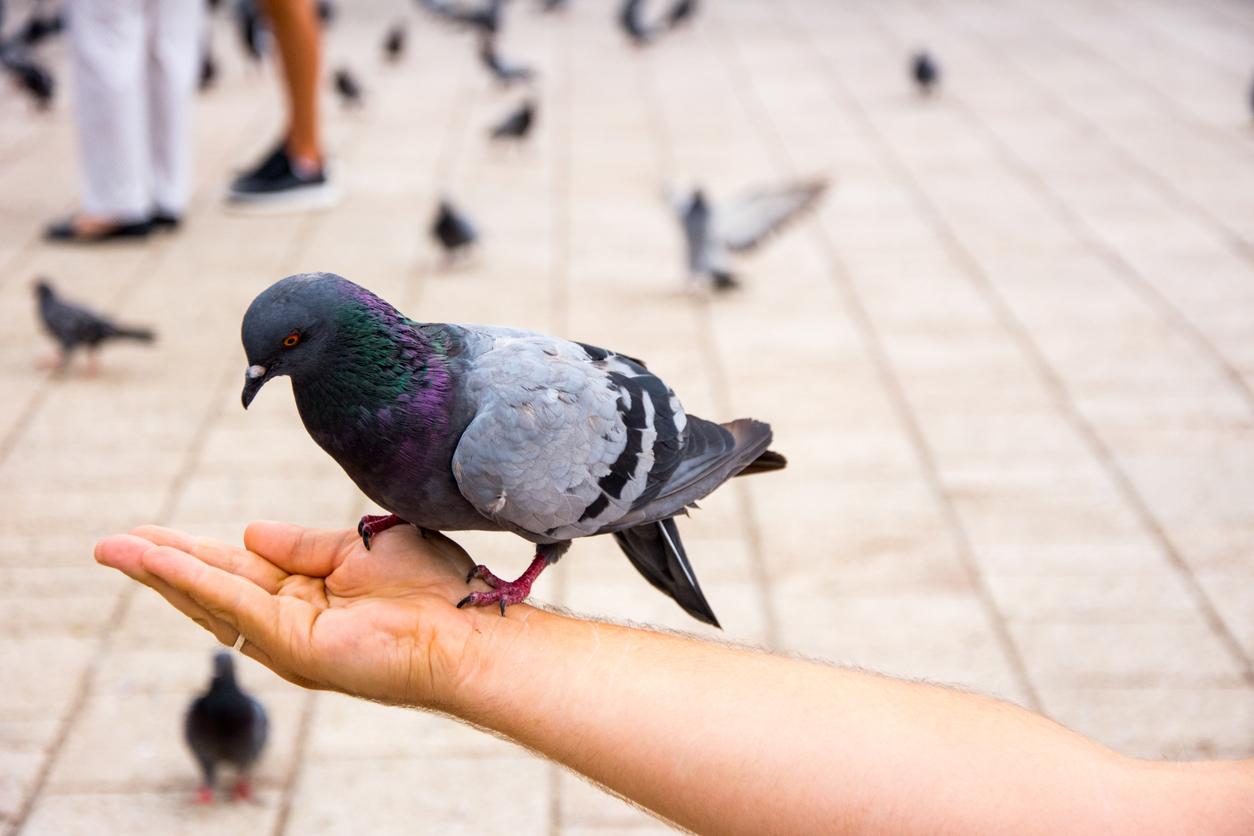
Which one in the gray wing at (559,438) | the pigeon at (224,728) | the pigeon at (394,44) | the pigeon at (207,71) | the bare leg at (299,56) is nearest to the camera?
the gray wing at (559,438)

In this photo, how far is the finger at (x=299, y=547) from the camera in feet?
7.95

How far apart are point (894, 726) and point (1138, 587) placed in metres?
2.66

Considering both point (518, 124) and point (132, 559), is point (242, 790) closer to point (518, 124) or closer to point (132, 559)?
point (132, 559)

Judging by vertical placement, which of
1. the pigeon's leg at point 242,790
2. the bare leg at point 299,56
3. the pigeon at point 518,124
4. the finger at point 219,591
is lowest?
the pigeon at point 518,124

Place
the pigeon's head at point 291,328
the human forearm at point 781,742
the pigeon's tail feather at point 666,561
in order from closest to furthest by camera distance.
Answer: the human forearm at point 781,742 → the pigeon's head at point 291,328 → the pigeon's tail feather at point 666,561

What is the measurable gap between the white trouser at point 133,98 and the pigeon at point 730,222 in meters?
2.72

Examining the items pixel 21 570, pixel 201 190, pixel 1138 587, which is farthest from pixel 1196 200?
pixel 21 570

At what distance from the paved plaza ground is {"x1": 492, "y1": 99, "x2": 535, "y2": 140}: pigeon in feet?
0.83

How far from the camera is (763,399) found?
17.9 ft

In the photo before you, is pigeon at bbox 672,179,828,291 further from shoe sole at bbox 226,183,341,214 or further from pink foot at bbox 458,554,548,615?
pink foot at bbox 458,554,548,615

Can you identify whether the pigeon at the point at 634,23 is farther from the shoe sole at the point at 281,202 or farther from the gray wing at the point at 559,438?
the gray wing at the point at 559,438


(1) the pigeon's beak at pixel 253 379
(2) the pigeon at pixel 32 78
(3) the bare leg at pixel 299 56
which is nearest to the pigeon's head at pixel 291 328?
(1) the pigeon's beak at pixel 253 379

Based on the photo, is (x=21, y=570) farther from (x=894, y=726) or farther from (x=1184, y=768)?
(x=1184, y=768)

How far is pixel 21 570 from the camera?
169 inches
